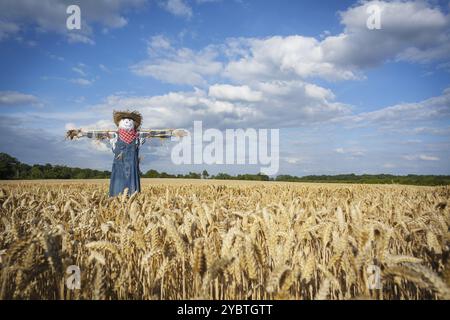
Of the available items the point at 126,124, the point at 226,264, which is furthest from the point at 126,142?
the point at 226,264

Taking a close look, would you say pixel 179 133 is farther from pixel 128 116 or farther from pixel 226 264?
pixel 226 264

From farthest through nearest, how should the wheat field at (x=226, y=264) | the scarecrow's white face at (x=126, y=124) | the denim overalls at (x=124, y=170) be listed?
the scarecrow's white face at (x=126, y=124), the denim overalls at (x=124, y=170), the wheat field at (x=226, y=264)

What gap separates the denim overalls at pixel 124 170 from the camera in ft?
34.2

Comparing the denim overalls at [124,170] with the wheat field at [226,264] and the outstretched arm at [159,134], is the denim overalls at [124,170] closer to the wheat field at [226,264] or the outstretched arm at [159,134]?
the outstretched arm at [159,134]

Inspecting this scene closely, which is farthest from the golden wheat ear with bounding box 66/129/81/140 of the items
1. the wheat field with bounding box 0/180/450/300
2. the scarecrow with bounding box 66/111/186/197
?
the wheat field with bounding box 0/180/450/300

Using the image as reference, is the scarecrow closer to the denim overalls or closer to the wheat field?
the denim overalls

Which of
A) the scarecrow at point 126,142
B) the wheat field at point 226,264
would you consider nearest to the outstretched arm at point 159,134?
the scarecrow at point 126,142

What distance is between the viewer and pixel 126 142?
35.2 ft

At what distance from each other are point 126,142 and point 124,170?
3.00 ft

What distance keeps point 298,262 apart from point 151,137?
9.31 metres

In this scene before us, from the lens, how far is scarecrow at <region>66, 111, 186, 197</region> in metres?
10.5
